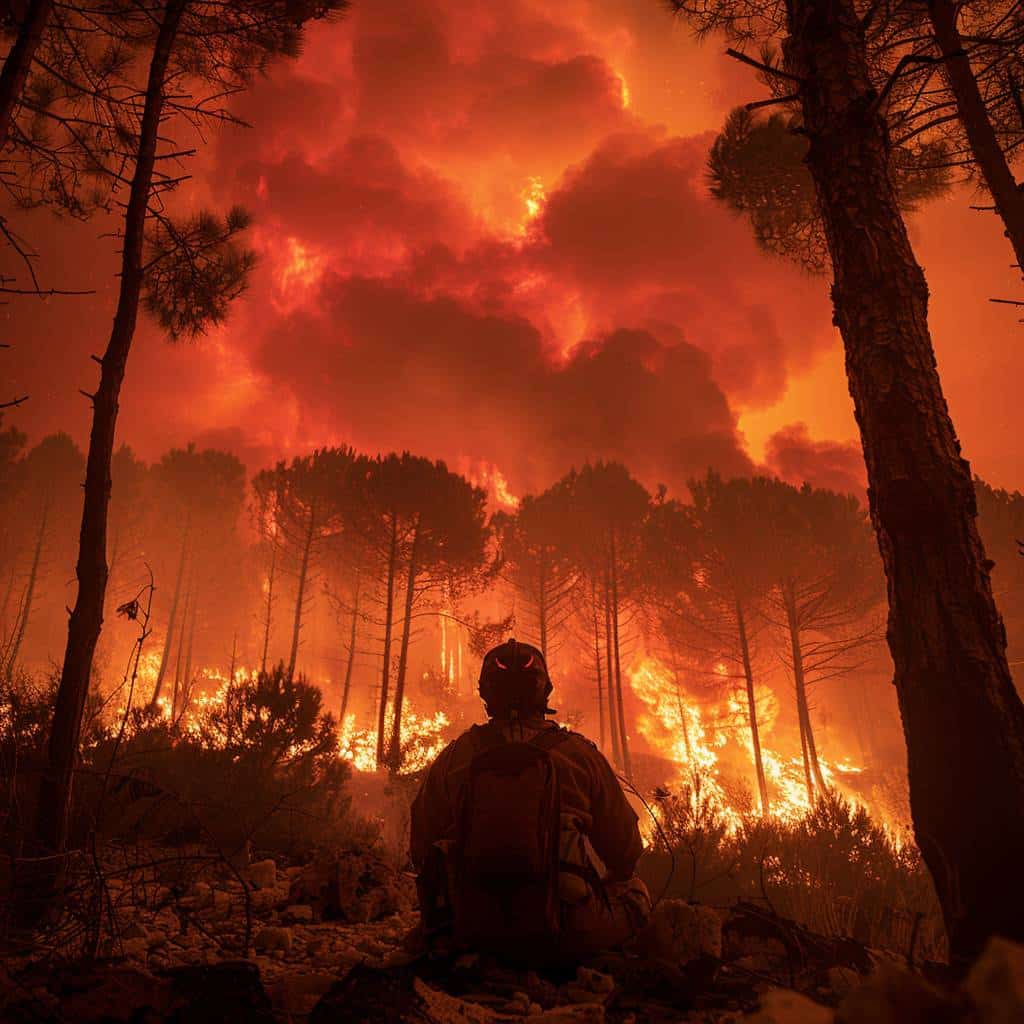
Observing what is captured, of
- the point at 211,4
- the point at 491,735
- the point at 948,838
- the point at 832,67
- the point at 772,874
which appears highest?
the point at 211,4

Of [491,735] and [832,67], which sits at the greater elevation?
[832,67]

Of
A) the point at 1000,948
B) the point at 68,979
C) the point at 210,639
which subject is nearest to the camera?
the point at 1000,948

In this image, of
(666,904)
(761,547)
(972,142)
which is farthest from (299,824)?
(761,547)

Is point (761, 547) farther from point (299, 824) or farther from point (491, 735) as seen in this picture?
point (491, 735)

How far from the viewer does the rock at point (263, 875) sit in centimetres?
403

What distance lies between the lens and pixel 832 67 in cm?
334

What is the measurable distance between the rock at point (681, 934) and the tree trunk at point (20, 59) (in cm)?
593

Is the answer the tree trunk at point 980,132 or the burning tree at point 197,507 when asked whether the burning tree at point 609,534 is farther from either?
the burning tree at point 197,507

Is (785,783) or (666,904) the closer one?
(666,904)

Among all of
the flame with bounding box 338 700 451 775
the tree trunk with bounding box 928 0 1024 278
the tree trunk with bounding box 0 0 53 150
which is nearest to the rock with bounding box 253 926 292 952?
the tree trunk with bounding box 0 0 53 150

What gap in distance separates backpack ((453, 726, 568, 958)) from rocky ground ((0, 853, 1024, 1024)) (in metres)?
0.17

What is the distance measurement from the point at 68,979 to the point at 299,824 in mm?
5126

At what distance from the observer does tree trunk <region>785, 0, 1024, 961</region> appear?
2129 millimetres

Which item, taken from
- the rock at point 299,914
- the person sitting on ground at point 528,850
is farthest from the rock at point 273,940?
the person sitting on ground at point 528,850
